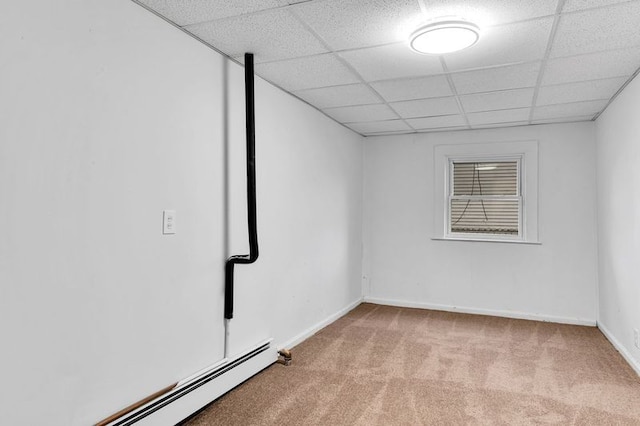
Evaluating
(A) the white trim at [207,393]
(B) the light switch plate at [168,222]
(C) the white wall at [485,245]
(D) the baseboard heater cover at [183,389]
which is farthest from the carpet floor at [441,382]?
(B) the light switch plate at [168,222]

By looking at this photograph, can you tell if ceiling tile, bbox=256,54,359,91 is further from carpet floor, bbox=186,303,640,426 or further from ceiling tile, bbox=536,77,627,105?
carpet floor, bbox=186,303,640,426

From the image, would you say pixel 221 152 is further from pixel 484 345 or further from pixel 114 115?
pixel 484 345

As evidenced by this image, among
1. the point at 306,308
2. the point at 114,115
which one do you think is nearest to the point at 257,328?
the point at 306,308

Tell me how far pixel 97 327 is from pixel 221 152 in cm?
130

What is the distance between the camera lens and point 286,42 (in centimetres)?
250

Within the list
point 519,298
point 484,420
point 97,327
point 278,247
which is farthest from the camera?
point 519,298

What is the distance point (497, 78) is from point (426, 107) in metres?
0.90

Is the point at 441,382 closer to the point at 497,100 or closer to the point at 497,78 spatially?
the point at 497,78

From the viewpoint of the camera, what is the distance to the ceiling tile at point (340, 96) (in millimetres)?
3426

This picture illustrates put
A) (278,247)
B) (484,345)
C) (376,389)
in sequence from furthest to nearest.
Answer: (484,345)
(278,247)
(376,389)

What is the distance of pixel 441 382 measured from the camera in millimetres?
2936

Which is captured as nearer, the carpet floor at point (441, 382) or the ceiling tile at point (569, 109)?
the carpet floor at point (441, 382)

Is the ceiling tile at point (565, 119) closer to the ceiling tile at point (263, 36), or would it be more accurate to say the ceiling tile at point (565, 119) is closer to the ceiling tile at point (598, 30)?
the ceiling tile at point (598, 30)

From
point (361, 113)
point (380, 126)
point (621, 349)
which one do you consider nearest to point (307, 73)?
point (361, 113)
